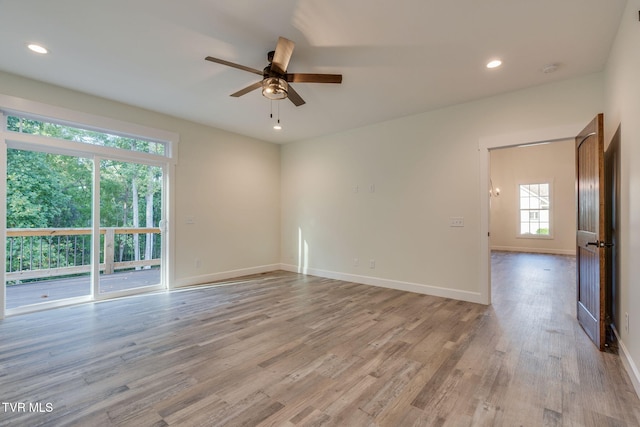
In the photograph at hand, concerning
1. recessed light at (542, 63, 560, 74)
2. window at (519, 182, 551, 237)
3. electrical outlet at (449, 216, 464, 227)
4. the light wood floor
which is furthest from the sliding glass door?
window at (519, 182, 551, 237)

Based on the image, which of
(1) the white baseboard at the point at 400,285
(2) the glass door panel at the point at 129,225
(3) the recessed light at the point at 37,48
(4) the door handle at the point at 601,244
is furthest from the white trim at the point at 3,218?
(4) the door handle at the point at 601,244

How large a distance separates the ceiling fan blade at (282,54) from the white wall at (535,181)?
8.60 meters

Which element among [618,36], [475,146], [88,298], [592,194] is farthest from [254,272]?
[618,36]

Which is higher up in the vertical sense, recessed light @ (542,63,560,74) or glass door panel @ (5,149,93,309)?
recessed light @ (542,63,560,74)

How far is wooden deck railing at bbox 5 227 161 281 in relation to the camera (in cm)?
367

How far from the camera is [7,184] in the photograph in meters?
3.36

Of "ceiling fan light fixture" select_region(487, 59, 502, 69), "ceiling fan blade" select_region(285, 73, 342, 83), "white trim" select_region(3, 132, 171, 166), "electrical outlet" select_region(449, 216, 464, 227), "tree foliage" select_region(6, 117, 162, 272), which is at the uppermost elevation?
"ceiling fan light fixture" select_region(487, 59, 502, 69)

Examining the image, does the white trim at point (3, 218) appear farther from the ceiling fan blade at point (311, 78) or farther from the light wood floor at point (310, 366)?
the ceiling fan blade at point (311, 78)

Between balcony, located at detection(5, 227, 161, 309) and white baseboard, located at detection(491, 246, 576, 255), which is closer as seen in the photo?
balcony, located at detection(5, 227, 161, 309)

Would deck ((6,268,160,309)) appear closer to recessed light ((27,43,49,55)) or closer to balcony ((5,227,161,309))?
balcony ((5,227,161,309))

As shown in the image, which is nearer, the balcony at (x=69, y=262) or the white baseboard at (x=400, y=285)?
the balcony at (x=69, y=262)

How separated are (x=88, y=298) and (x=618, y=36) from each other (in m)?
6.35

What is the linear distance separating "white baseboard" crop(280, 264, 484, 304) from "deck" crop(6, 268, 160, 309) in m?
2.72

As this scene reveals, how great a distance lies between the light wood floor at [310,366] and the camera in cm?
169
